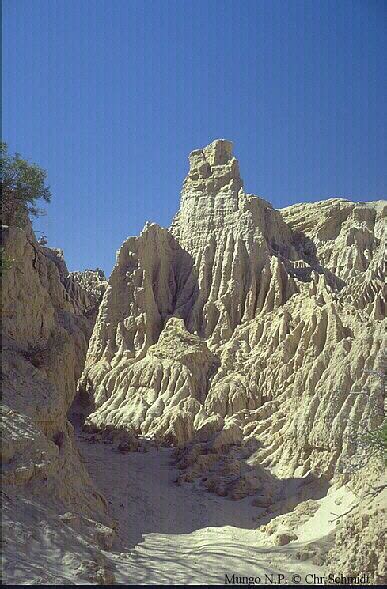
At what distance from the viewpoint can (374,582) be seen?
35.1ft

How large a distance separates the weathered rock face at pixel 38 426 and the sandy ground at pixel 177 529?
Answer: 1.40 metres

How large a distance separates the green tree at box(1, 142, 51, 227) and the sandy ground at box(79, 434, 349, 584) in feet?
32.1

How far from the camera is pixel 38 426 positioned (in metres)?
14.3

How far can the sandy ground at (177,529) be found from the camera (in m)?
12.4

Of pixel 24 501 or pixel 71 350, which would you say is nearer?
pixel 24 501

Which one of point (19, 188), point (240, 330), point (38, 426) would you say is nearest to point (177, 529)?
point (38, 426)

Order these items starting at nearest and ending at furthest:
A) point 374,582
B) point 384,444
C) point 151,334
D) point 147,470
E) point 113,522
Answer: point 374,582, point 384,444, point 113,522, point 147,470, point 151,334

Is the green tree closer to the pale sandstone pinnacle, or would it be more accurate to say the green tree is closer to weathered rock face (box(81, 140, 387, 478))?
the pale sandstone pinnacle

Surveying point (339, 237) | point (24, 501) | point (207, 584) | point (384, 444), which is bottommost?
point (207, 584)

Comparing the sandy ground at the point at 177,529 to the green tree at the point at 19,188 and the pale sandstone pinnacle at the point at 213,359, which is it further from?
the green tree at the point at 19,188

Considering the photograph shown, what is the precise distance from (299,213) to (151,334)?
20653 millimetres

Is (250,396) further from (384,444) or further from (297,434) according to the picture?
(384,444)

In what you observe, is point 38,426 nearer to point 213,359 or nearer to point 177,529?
point 177,529

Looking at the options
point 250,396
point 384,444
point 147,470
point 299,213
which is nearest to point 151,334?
point 250,396
